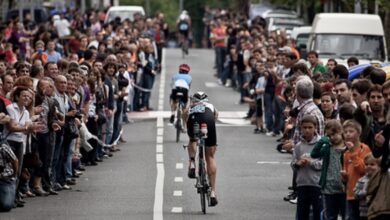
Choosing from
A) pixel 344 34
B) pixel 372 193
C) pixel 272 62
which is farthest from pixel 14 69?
pixel 344 34

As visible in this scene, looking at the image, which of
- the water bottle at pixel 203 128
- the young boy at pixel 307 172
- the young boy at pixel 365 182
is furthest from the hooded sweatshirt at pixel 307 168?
the water bottle at pixel 203 128

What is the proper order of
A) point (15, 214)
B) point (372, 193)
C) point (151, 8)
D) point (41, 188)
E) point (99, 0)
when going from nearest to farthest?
point (372, 193), point (15, 214), point (41, 188), point (99, 0), point (151, 8)

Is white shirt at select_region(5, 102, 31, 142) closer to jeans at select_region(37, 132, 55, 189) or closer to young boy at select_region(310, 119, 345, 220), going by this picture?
jeans at select_region(37, 132, 55, 189)

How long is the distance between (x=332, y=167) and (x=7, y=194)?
218 inches

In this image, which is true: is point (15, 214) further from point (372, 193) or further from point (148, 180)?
point (372, 193)

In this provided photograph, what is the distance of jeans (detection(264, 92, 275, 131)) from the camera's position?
33.1m

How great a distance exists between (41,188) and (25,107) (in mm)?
2069

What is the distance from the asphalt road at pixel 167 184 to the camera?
2061 centimetres

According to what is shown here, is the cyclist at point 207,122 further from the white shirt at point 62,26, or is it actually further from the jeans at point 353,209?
the white shirt at point 62,26

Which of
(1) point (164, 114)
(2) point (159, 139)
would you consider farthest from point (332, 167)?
(1) point (164, 114)

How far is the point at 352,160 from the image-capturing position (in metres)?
15.9

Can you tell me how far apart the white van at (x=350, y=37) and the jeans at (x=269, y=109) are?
445 cm

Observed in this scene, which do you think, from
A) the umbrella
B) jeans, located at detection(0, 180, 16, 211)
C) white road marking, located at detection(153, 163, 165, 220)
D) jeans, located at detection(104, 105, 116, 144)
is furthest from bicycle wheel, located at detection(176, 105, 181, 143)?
jeans, located at detection(0, 180, 16, 211)

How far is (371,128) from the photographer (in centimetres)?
1647
